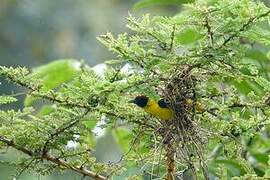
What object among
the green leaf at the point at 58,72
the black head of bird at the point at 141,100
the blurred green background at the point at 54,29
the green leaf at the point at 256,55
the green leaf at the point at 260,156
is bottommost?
the black head of bird at the point at 141,100

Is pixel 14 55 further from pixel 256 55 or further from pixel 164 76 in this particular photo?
pixel 164 76

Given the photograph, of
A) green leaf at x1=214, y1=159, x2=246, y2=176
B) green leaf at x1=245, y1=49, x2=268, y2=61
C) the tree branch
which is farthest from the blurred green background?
the tree branch

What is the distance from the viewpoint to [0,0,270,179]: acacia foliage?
0.86m

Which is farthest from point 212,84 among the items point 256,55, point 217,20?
point 256,55

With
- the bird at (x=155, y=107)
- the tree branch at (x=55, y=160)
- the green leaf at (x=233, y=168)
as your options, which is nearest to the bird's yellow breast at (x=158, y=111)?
the bird at (x=155, y=107)

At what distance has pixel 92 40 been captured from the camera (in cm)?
518

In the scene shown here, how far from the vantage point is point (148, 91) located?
2.90ft

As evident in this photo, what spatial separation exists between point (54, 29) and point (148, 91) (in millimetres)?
4473

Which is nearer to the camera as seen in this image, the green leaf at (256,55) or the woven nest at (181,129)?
the woven nest at (181,129)

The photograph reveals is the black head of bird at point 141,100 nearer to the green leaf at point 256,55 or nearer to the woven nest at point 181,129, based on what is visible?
the woven nest at point 181,129

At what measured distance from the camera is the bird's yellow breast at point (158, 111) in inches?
37.1

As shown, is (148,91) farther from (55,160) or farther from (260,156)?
(260,156)

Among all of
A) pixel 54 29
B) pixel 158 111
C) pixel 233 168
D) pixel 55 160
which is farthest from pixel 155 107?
pixel 54 29

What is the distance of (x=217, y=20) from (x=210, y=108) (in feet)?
0.54
